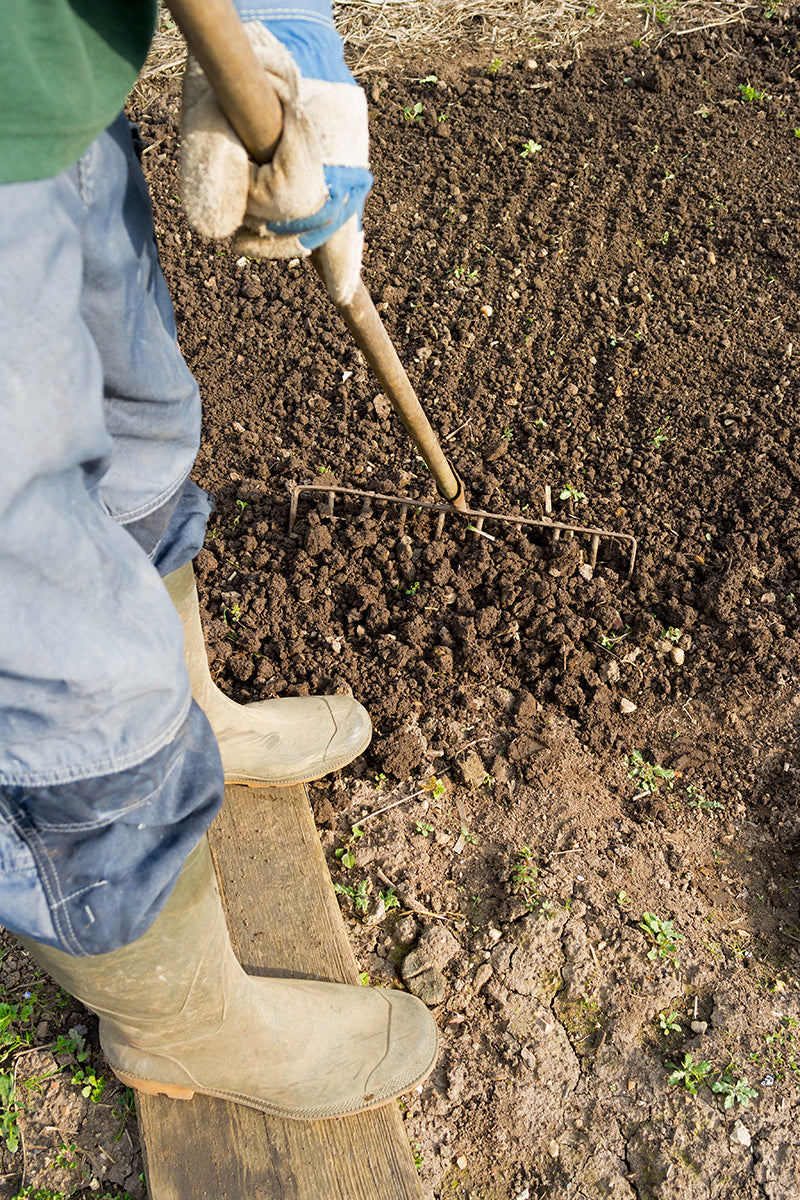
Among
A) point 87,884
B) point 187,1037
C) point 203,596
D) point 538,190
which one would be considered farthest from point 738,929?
point 538,190

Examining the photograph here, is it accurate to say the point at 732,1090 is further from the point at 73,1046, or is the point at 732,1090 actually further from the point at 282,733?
the point at 73,1046

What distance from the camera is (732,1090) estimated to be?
187cm

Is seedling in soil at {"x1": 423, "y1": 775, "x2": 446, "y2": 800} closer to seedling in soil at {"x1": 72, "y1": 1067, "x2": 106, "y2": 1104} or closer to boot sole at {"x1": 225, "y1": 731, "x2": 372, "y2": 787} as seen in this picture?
boot sole at {"x1": 225, "y1": 731, "x2": 372, "y2": 787}

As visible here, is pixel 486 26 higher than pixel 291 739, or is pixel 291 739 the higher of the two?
pixel 486 26

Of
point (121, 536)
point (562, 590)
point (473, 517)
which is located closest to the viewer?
point (121, 536)

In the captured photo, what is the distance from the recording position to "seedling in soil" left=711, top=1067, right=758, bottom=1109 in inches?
73.2

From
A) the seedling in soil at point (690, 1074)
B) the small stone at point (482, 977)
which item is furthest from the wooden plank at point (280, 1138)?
the seedling in soil at point (690, 1074)

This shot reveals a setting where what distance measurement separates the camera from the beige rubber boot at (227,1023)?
57.4 inches

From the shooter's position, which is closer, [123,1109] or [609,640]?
[123,1109]

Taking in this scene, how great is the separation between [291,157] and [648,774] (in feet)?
5.97

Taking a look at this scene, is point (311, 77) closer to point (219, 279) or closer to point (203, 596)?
point (203, 596)

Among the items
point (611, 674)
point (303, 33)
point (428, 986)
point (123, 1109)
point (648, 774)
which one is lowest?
point (123, 1109)

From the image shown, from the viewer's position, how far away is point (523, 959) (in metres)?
2.08

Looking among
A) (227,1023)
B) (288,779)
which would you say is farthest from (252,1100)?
(288,779)
